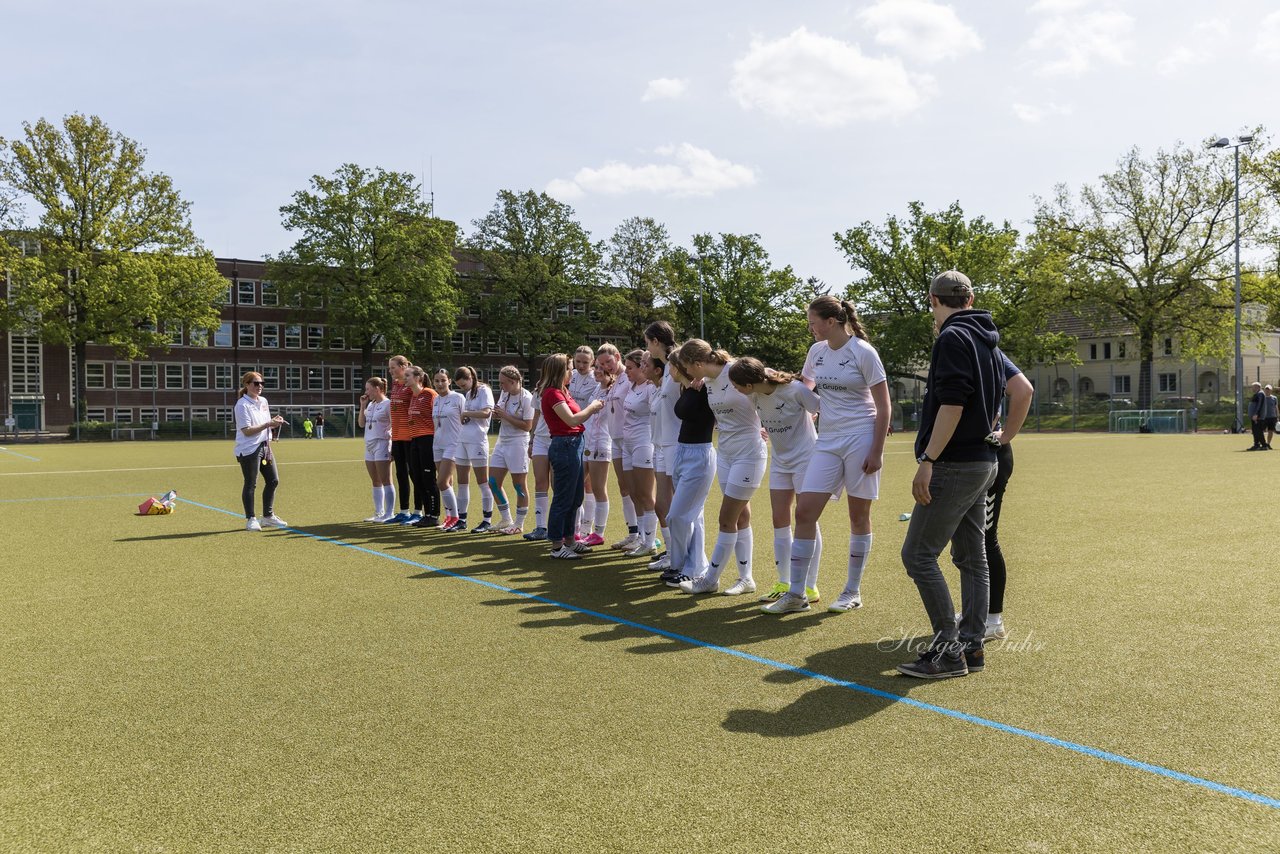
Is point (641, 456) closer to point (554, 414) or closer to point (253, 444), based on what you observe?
point (554, 414)

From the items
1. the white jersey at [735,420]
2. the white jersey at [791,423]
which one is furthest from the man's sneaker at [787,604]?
the white jersey at [735,420]

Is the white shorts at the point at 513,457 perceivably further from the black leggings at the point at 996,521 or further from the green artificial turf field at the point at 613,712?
the black leggings at the point at 996,521

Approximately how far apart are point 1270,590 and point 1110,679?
10.2 feet

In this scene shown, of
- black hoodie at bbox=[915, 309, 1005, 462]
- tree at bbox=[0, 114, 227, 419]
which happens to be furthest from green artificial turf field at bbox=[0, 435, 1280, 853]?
tree at bbox=[0, 114, 227, 419]

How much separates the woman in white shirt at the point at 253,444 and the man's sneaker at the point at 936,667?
350 inches

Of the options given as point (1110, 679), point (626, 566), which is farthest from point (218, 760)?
point (626, 566)

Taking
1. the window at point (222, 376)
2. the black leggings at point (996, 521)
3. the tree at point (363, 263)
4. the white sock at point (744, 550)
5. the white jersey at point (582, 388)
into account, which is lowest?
the white sock at point (744, 550)

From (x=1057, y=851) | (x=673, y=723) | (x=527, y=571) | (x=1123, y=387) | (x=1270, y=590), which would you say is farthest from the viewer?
(x=1123, y=387)

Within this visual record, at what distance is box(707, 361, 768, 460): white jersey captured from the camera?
709 cm

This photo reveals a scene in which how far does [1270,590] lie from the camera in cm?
712

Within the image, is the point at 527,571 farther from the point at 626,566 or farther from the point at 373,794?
the point at 373,794

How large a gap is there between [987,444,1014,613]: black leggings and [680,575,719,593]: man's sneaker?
2.24 meters

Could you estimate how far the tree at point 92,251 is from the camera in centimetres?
5009

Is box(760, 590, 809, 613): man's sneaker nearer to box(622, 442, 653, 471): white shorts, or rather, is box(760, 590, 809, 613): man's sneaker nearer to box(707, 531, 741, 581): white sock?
box(707, 531, 741, 581): white sock
